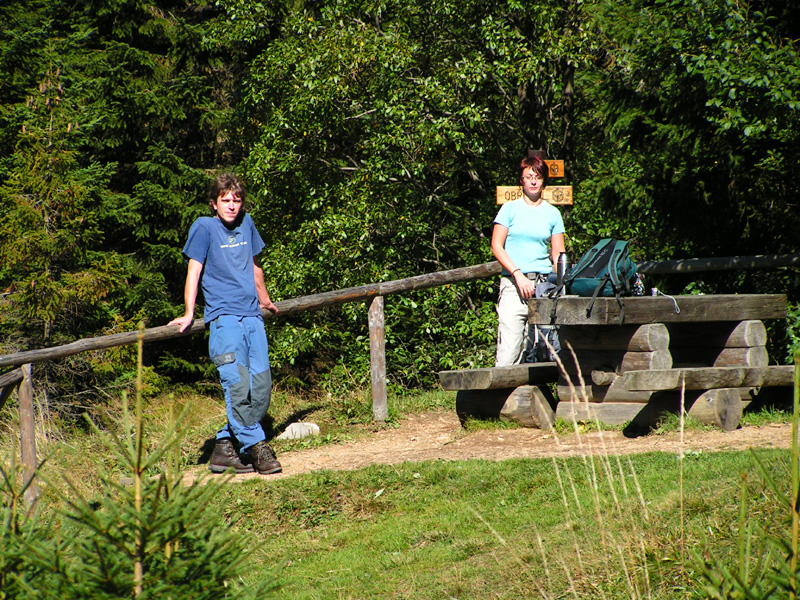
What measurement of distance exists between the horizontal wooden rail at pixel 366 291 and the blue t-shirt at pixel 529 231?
147cm

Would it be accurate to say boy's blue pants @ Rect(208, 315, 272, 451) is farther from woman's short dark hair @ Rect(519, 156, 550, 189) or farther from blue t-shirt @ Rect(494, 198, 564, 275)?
woman's short dark hair @ Rect(519, 156, 550, 189)

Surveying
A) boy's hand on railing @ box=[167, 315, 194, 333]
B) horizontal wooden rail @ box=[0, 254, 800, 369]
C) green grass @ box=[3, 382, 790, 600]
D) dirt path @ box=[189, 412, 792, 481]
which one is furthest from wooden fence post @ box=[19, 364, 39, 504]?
dirt path @ box=[189, 412, 792, 481]

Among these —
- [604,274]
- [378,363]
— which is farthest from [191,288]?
[604,274]

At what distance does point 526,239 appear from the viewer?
672cm

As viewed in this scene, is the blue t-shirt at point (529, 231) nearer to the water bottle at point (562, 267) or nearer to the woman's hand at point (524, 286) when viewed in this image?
the woman's hand at point (524, 286)

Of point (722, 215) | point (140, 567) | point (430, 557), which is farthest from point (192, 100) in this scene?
point (140, 567)

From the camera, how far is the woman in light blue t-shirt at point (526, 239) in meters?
6.62

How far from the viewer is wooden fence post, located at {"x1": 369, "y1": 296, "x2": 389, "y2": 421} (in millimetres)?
7805

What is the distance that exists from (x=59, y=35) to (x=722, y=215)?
14.1 meters

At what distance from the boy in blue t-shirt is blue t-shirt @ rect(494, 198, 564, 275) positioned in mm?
2022

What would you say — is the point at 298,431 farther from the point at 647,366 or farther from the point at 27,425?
the point at 647,366

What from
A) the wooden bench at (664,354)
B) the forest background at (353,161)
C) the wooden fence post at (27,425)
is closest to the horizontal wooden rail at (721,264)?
the forest background at (353,161)

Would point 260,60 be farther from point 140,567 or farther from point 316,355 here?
point 140,567

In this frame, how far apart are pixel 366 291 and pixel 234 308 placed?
201 cm
